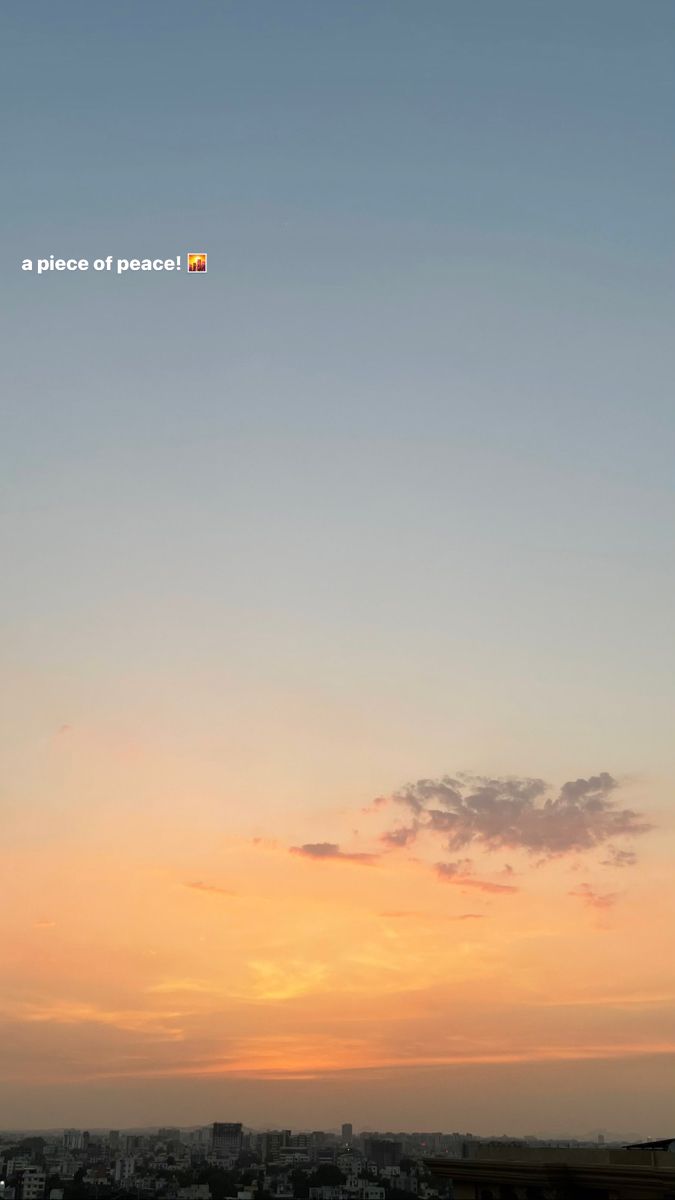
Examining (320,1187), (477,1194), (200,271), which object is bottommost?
(320,1187)

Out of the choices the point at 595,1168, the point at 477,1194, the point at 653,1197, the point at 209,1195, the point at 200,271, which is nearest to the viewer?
the point at 653,1197

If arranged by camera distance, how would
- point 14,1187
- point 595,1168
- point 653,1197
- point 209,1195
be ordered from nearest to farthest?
point 653,1197, point 595,1168, point 209,1195, point 14,1187

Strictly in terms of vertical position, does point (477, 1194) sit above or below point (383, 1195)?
above

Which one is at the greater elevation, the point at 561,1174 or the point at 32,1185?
the point at 561,1174

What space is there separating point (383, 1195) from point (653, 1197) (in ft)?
581

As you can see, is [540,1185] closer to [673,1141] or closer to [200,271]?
[673,1141]

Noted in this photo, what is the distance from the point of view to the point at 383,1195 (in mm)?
183750

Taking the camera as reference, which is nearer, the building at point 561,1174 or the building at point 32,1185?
the building at point 561,1174

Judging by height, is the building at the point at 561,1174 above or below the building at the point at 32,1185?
above

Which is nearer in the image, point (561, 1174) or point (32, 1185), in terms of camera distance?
point (561, 1174)

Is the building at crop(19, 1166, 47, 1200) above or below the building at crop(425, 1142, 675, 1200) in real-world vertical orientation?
below

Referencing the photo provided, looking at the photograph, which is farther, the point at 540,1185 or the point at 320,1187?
the point at 320,1187

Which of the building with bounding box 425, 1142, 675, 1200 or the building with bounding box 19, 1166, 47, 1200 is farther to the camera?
the building with bounding box 19, 1166, 47, 1200

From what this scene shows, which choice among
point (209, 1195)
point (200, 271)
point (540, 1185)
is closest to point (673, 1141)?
point (540, 1185)
